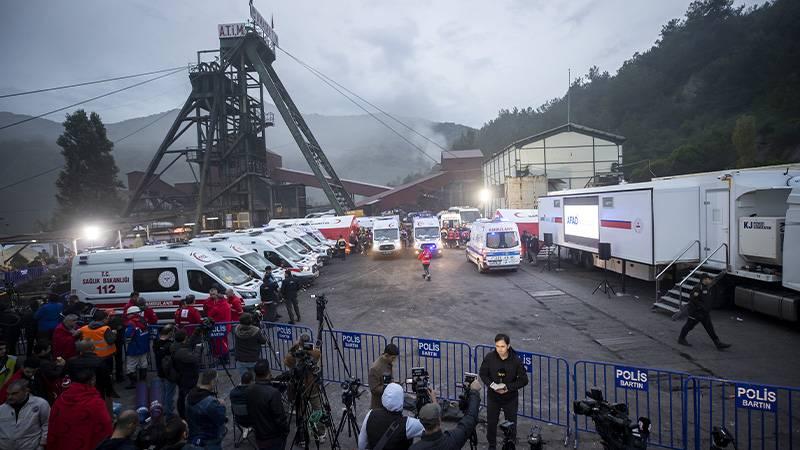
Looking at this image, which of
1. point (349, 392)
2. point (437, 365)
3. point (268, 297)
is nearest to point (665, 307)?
point (437, 365)

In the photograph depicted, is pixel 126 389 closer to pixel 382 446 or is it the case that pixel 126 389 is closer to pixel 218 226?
pixel 382 446

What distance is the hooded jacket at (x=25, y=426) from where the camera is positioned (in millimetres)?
4398

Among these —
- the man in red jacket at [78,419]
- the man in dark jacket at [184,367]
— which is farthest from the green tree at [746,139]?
the man in red jacket at [78,419]

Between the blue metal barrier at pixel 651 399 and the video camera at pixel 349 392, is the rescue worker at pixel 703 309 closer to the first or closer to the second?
the blue metal barrier at pixel 651 399

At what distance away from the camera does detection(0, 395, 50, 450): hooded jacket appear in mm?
4398

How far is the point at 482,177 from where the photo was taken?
199ft

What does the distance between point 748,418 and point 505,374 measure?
3078 millimetres

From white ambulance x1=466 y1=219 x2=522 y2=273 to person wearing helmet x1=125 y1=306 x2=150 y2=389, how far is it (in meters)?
13.8

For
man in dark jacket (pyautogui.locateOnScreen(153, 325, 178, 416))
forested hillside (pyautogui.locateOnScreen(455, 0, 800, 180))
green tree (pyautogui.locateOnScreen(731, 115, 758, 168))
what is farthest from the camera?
forested hillside (pyautogui.locateOnScreen(455, 0, 800, 180))

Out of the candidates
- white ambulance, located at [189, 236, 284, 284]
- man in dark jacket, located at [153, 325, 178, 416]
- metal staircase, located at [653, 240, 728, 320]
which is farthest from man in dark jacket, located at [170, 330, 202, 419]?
metal staircase, located at [653, 240, 728, 320]

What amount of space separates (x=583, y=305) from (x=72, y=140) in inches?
2108

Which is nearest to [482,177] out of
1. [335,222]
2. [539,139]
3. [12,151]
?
[539,139]

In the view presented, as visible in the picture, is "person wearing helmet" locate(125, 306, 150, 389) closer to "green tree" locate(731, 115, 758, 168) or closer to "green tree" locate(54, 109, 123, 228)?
"green tree" locate(54, 109, 123, 228)

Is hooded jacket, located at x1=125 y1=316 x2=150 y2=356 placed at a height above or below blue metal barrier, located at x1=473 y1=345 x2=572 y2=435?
above
